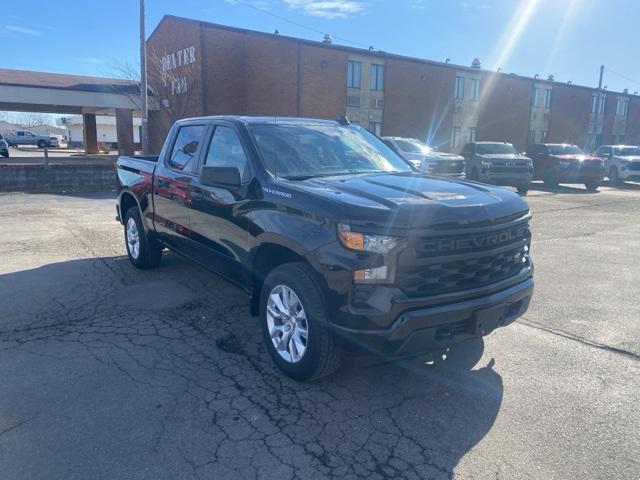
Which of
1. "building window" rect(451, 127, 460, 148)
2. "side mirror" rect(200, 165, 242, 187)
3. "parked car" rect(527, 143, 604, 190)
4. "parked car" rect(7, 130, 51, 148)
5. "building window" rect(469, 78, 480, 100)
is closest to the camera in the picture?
"side mirror" rect(200, 165, 242, 187)

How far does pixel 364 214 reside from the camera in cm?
306

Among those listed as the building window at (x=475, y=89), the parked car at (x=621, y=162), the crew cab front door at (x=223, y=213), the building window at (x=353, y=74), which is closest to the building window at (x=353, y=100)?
the building window at (x=353, y=74)

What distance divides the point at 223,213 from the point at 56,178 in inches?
572

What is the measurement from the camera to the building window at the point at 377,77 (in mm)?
31000

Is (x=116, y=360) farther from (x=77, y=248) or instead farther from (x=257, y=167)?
(x=77, y=248)

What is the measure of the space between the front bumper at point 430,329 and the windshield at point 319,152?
1.51 metres

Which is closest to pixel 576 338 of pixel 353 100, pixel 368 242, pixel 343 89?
pixel 368 242

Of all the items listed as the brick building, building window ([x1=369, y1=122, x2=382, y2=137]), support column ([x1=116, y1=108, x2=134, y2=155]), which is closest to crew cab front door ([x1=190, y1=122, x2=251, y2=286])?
the brick building

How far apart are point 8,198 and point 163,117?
1745 cm

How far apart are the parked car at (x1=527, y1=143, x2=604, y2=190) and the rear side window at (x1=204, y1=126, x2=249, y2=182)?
1842 cm

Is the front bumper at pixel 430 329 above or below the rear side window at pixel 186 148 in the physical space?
below

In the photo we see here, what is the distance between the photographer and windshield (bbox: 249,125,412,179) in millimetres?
4125

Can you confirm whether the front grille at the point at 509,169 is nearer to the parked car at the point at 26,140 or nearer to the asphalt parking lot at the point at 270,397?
the asphalt parking lot at the point at 270,397

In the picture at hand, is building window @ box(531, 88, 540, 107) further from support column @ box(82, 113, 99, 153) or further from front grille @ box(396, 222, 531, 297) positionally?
front grille @ box(396, 222, 531, 297)
